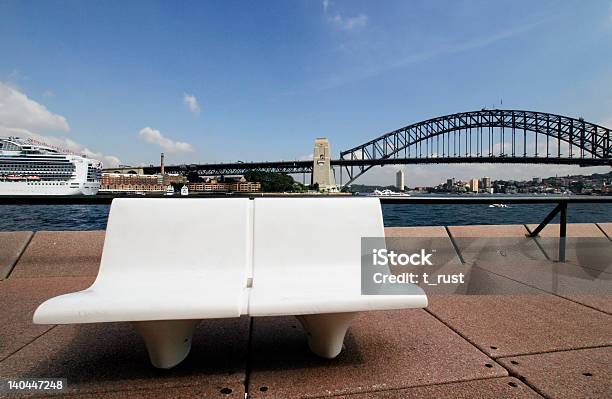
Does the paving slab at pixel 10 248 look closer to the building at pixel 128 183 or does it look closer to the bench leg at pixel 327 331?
the bench leg at pixel 327 331

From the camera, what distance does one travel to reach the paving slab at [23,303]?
1.74m

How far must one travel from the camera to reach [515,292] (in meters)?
2.59

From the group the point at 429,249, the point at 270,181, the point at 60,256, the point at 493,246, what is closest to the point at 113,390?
the point at 60,256

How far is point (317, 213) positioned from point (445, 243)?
2.20 metres

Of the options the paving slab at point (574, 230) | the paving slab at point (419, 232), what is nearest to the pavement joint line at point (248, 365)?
the paving slab at point (419, 232)

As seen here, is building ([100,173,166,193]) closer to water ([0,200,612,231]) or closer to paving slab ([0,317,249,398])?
water ([0,200,612,231])

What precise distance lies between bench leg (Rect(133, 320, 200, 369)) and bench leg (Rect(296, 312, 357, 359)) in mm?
520

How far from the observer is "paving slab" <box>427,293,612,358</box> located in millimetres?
1724

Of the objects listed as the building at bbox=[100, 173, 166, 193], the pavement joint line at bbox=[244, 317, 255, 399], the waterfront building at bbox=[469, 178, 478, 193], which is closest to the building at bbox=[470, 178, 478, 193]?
the waterfront building at bbox=[469, 178, 478, 193]

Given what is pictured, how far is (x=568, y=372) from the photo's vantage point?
1461 mm

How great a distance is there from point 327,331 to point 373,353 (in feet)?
0.99

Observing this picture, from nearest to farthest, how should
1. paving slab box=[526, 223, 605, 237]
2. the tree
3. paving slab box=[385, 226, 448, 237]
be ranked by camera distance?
paving slab box=[385, 226, 448, 237], paving slab box=[526, 223, 605, 237], the tree

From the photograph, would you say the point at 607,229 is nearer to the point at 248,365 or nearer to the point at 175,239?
the point at 248,365

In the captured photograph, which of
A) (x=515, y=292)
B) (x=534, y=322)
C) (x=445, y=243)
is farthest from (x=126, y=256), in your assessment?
(x=445, y=243)
